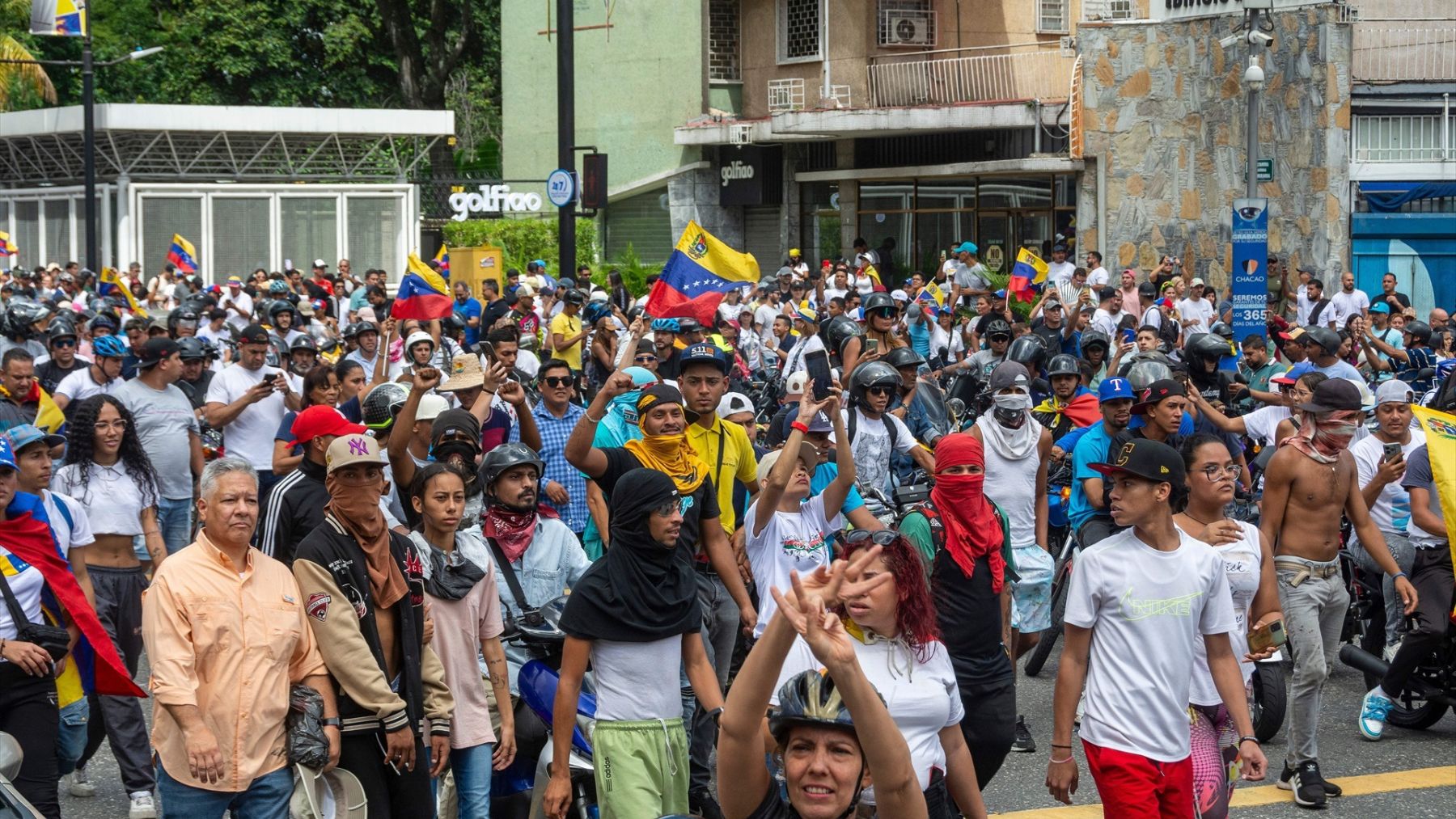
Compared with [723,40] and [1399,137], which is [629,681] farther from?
[723,40]

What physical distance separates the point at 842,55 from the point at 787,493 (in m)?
27.8

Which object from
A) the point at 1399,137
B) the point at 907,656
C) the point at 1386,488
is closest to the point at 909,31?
the point at 1399,137

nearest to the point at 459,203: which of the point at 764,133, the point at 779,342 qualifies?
the point at 764,133

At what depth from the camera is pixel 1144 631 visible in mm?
5586

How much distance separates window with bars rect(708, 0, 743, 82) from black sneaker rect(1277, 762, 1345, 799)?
1188 inches

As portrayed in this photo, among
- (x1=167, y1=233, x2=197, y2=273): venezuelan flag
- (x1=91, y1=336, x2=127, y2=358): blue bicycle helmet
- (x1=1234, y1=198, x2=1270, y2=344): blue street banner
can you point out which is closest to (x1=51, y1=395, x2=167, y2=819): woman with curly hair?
(x1=91, y1=336, x2=127, y2=358): blue bicycle helmet

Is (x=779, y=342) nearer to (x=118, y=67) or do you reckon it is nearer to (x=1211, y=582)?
(x=1211, y=582)

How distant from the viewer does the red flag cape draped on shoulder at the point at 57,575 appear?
6223 mm

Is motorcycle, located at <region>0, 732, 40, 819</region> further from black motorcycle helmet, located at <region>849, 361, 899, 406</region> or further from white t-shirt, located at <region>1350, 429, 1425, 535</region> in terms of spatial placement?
white t-shirt, located at <region>1350, 429, 1425, 535</region>

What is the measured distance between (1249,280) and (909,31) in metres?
16.1

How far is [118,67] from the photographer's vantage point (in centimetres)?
4784

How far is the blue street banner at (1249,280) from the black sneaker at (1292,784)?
12107mm

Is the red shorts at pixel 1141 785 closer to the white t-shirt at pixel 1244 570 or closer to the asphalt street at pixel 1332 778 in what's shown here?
the white t-shirt at pixel 1244 570

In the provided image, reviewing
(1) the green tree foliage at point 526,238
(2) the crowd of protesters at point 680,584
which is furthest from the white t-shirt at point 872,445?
(1) the green tree foliage at point 526,238
